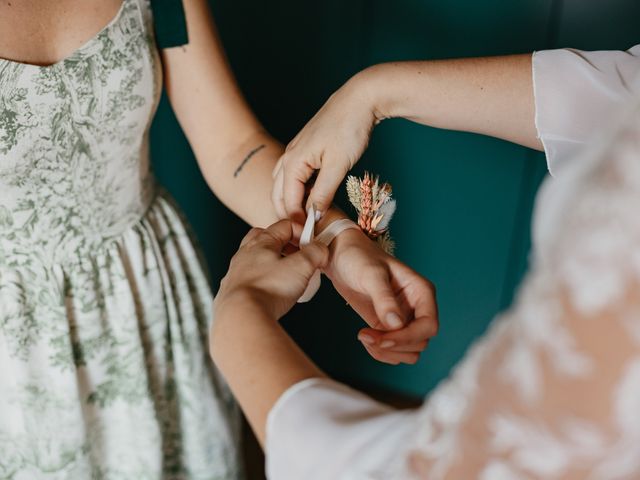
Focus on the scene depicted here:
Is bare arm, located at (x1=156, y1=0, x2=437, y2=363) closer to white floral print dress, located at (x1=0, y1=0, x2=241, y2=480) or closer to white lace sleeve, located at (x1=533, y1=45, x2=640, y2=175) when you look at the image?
white floral print dress, located at (x1=0, y1=0, x2=241, y2=480)

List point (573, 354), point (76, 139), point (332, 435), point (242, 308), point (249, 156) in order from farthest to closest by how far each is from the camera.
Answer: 1. point (249, 156)
2. point (76, 139)
3. point (242, 308)
4. point (332, 435)
5. point (573, 354)

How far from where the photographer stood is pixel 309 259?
24.5 inches

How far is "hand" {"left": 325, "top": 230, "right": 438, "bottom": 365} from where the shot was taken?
0.59 metres

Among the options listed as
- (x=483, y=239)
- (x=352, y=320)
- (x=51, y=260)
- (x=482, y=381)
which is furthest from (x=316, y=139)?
(x=483, y=239)

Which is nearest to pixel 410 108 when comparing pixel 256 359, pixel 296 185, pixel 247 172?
pixel 296 185

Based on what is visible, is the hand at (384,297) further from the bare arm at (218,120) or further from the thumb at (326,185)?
the bare arm at (218,120)

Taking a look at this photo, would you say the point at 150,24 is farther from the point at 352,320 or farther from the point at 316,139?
the point at 352,320

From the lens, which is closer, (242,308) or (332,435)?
(332,435)

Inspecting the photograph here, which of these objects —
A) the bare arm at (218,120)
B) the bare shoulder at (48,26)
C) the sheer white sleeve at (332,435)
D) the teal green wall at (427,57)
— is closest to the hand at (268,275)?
the sheer white sleeve at (332,435)

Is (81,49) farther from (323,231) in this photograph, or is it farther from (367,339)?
(367,339)

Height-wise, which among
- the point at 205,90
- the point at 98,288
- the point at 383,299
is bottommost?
the point at 98,288

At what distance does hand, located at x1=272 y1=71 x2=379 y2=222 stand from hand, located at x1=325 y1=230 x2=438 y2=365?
0.21ft

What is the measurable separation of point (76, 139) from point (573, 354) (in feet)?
2.18

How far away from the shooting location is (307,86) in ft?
4.31
